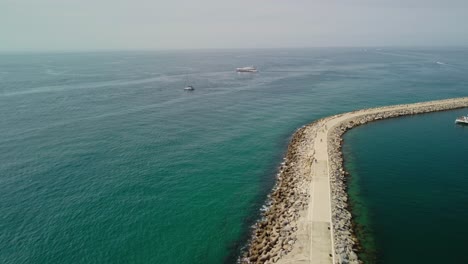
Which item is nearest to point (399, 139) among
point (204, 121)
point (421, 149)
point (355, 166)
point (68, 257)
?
point (421, 149)

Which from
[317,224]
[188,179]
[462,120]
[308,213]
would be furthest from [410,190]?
[462,120]

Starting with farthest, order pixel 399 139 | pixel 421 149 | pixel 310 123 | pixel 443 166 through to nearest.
Answer: pixel 310 123, pixel 399 139, pixel 421 149, pixel 443 166

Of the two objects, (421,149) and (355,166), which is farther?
(421,149)

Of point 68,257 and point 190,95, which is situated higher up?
point 190,95

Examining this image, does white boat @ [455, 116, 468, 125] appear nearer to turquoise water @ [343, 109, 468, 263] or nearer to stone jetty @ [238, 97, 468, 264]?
turquoise water @ [343, 109, 468, 263]

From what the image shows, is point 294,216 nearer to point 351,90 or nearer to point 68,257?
point 68,257

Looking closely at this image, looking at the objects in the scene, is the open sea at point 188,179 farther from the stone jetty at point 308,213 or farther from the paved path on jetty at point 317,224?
the paved path on jetty at point 317,224

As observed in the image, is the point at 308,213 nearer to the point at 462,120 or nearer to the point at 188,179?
the point at 188,179

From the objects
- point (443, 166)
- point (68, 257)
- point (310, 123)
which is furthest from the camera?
point (310, 123)
